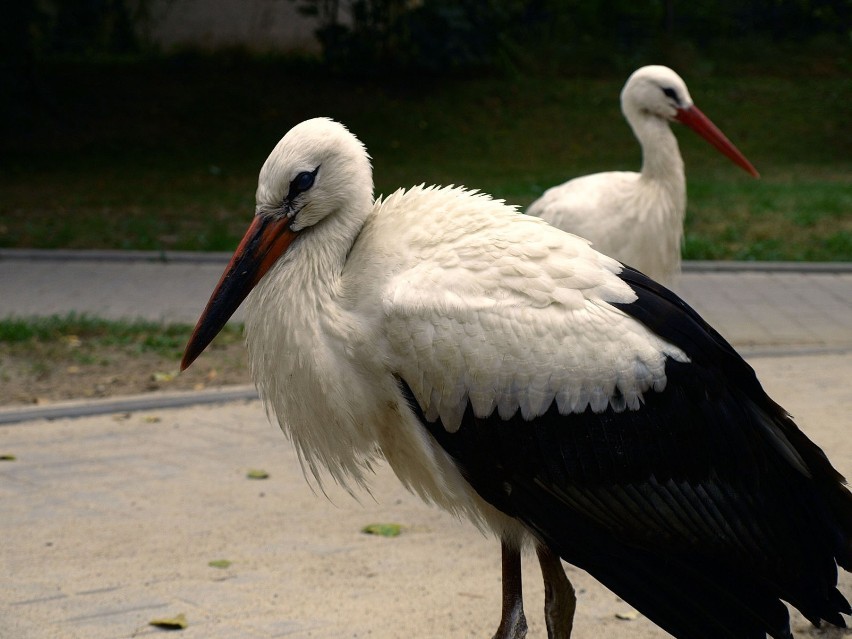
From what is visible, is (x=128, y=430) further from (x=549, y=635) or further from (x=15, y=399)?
(x=549, y=635)

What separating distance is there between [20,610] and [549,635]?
162 cm

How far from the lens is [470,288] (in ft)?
9.74

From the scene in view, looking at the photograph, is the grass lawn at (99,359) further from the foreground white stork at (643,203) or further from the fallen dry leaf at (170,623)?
the fallen dry leaf at (170,623)

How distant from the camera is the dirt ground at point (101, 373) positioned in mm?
6266

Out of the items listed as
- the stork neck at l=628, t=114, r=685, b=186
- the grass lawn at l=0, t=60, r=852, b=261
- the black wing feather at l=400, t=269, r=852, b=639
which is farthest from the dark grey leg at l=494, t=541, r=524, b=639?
the grass lawn at l=0, t=60, r=852, b=261

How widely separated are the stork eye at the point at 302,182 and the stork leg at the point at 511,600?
1.11m

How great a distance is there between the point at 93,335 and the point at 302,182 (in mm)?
4434

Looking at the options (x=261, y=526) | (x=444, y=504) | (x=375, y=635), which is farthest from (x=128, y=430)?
(x=444, y=504)

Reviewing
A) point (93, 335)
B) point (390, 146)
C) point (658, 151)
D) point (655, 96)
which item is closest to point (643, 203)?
point (658, 151)

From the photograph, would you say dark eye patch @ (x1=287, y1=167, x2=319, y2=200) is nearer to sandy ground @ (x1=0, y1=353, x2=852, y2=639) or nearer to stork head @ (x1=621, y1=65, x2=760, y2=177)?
sandy ground @ (x1=0, y1=353, x2=852, y2=639)

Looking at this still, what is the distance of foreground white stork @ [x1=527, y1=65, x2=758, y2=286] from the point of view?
581cm

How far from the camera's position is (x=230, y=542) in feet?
14.4

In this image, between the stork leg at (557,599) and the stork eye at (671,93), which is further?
the stork eye at (671,93)

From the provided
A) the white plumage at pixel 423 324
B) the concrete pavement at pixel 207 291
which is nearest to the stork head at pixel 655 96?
the concrete pavement at pixel 207 291
